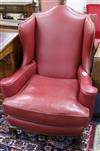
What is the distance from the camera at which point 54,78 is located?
1.86 meters

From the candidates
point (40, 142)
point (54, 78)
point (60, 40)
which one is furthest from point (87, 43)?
point (40, 142)

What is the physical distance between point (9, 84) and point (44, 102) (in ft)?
1.01

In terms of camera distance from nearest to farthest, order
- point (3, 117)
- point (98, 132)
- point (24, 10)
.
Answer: point (98, 132) → point (3, 117) → point (24, 10)

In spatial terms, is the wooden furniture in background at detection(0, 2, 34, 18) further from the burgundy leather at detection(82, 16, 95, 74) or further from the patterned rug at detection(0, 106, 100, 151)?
the patterned rug at detection(0, 106, 100, 151)

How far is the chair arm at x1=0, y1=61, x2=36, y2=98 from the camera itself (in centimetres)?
155

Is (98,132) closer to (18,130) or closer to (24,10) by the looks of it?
(18,130)

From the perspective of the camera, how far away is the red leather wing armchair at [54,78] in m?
1.44

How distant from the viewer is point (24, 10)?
12.7 ft

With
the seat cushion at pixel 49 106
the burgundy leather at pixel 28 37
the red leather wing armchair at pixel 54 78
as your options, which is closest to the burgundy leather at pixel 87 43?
the red leather wing armchair at pixel 54 78

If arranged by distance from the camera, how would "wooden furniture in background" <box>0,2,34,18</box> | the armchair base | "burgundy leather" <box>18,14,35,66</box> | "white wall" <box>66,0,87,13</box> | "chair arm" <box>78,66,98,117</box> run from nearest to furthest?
1. "chair arm" <box>78,66,98,117</box>
2. the armchair base
3. "burgundy leather" <box>18,14,35,66</box>
4. "white wall" <box>66,0,87,13</box>
5. "wooden furniture in background" <box>0,2,34,18</box>

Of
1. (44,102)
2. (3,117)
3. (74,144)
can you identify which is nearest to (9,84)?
(44,102)

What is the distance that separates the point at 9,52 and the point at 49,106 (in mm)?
649

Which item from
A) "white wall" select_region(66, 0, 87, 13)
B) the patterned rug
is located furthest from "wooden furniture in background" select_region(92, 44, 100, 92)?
"white wall" select_region(66, 0, 87, 13)

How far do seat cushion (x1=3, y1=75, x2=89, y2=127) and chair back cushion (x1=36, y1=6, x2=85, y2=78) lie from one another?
0.78 ft
